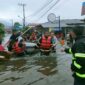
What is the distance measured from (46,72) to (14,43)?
749 centimetres

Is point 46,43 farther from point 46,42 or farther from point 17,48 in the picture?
point 17,48

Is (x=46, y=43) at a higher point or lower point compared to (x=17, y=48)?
higher

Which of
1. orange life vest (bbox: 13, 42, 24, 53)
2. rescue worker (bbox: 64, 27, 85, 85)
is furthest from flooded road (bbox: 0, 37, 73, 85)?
orange life vest (bbox: 13, 42, 24, 53)

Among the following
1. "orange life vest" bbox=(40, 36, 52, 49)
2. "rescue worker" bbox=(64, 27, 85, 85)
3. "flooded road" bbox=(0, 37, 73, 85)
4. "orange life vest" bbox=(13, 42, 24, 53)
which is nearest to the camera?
"rescue worker" bbox=(64, 27, 85, 85)

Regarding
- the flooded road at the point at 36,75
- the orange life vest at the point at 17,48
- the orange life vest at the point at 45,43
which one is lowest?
the flooded road at the point at 36,75

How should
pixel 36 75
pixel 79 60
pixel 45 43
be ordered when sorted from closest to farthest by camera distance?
pixel 79 60 → pixel 36 75 → pixel 45 43

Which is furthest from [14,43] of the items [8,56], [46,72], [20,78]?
[20,78]

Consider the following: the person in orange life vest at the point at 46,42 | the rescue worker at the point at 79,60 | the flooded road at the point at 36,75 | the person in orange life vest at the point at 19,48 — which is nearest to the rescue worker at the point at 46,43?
the person in orange life vest at the point at 46,42

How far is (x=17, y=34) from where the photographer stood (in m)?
19.3

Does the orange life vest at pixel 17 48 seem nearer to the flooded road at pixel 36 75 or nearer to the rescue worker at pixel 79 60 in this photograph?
the flooded road at pixel 36 75

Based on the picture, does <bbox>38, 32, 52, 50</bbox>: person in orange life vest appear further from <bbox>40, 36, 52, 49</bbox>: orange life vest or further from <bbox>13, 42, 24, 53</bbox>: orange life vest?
<bbox>13, 42, 24, 53</bbox>: orange life vest

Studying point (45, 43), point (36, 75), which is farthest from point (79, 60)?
point (45, 43)

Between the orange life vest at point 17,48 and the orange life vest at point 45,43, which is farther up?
the orange life vest at point 45,43

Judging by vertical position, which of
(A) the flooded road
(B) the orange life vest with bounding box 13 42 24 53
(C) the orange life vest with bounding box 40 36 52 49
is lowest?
(A) the flooded road
